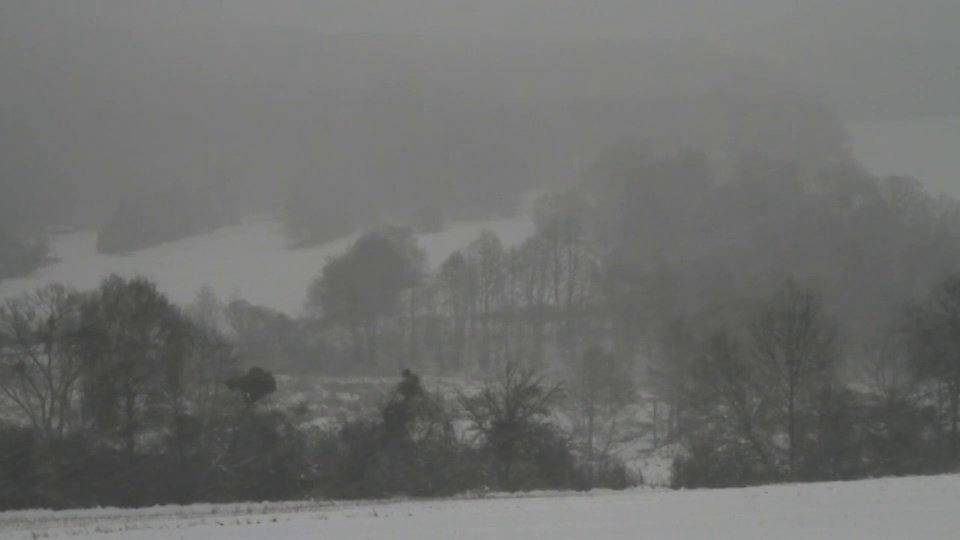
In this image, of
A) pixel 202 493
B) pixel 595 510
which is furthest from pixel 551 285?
pixel 595 510

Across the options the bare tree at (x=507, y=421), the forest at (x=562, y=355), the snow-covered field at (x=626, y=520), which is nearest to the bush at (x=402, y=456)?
the forest at (x=562, y=355)

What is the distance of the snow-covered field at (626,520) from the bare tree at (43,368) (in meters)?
9.27

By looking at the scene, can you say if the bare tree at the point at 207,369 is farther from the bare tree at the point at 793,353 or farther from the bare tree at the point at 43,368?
the bare tree at the point at 793,353

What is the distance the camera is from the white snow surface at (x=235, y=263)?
3978cm

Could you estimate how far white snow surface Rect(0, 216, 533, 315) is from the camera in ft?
131

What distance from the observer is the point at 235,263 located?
4700 cm

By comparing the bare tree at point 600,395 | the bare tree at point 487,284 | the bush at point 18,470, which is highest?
the bare tree at point 487,284

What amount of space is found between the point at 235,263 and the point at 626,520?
37.0 metres

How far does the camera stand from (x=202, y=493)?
2327 centimetres

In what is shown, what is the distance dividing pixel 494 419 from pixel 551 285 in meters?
18.1

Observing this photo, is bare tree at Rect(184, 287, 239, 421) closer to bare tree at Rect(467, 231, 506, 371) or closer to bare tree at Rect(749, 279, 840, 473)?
bare tree at Rect(467, 231, 506, 371)

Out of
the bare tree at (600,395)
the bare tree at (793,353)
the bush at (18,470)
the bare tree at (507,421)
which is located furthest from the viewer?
the bare tree at (600,395)

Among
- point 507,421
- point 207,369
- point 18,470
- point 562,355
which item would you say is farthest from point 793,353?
point 18,470

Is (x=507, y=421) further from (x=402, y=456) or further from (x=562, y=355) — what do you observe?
(x=562, y=355)
